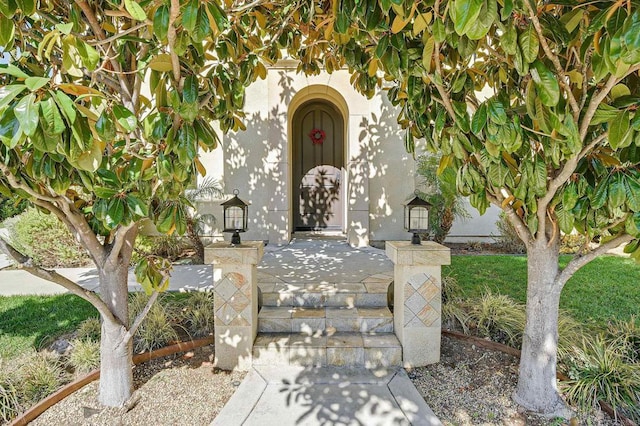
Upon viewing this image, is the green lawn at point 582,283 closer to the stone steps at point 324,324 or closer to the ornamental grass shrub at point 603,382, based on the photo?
the ornamental grass shrub at point 603,382

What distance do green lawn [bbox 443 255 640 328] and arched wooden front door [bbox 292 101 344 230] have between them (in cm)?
354

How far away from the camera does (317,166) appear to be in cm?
848

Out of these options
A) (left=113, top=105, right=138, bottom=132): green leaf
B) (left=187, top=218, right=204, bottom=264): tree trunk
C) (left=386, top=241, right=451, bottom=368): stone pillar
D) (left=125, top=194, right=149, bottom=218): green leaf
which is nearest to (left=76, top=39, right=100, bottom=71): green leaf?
(left=113, top=105, right=138, bottom=132): green leaf

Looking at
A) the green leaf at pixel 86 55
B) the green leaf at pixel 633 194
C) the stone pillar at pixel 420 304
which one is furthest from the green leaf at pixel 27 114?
the green leaf at pixel 633 194

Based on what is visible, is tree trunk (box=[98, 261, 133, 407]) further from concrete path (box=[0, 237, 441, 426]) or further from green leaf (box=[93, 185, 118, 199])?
green leaf (box=[93, 185, 118, 199])

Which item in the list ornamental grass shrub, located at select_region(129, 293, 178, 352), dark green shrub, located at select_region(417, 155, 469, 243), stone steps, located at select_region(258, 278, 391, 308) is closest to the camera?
ornamental grass shrub, located at select_region(129, 293, 178, 352)

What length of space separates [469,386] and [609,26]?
9.47 feet

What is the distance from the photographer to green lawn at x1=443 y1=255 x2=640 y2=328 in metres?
4.06

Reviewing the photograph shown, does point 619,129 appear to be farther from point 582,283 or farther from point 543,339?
point 582,283

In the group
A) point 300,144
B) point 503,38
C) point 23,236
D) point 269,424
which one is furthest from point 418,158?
point 23,236

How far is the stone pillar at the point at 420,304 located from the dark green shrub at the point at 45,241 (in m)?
6.69

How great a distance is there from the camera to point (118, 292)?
8.74 ft

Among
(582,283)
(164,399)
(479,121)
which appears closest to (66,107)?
(479,121)

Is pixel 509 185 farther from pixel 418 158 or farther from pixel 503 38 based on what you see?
pixel 418 158
